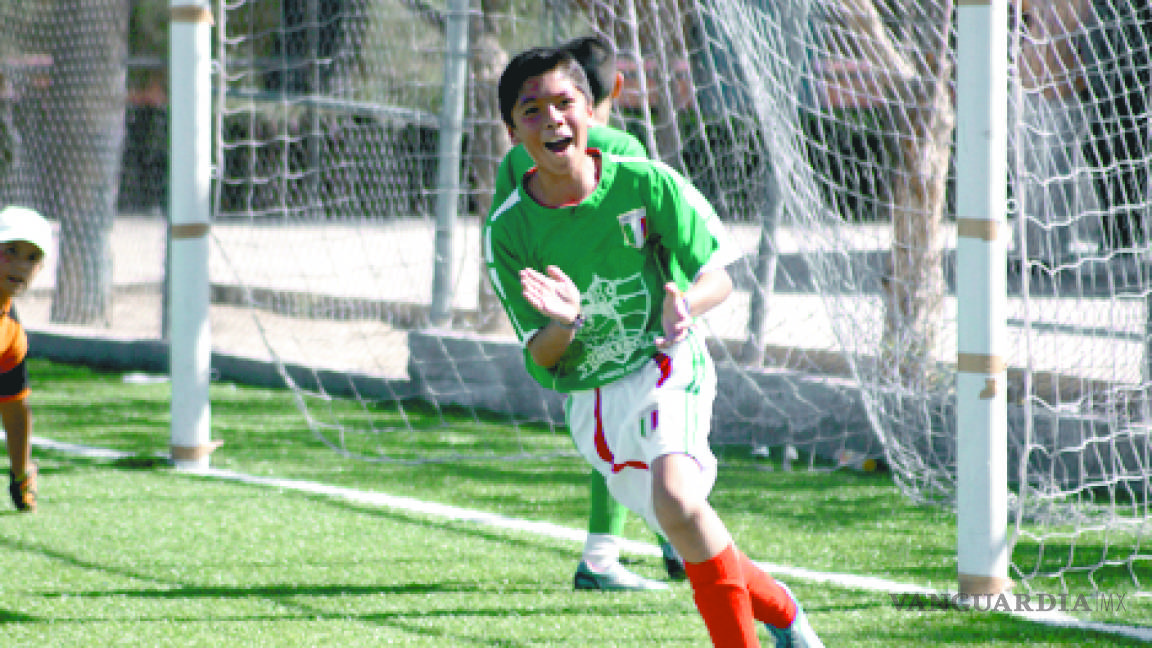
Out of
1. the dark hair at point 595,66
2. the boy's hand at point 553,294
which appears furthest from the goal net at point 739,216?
the boy's hand at point 553,294

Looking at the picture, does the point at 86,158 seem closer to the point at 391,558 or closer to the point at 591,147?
the point at 391,558

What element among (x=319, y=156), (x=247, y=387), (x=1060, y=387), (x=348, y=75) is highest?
(x=348, y=75)

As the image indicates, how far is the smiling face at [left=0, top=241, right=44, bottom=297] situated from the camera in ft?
14.0

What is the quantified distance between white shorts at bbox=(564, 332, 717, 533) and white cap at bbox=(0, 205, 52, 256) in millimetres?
2186

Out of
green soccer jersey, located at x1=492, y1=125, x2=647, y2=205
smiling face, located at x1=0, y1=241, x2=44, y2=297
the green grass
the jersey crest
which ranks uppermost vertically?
green soccer jersey, located at x1=492, y1=125, x2=647, y2=205

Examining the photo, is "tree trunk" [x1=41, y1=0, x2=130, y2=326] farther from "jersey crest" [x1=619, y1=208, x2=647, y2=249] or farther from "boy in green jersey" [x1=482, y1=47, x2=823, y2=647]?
"jersey crest" [x1=619, y1=208, x2=647, y2=249]

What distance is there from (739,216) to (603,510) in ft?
8.67

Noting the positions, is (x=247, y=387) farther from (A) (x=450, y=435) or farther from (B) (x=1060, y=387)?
(B) (x=1060, y=387)

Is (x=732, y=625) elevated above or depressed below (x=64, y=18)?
below

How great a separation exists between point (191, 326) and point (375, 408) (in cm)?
171

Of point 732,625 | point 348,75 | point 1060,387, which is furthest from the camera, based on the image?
point 348,75

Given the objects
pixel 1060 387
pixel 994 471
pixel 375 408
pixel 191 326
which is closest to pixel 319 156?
pixel 375 408

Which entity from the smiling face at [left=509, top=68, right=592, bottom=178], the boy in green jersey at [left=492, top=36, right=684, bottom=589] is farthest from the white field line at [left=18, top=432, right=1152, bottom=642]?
the smiling face at [left=509, top=68, right=592, bottom=178]

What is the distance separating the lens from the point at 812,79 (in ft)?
15.8
